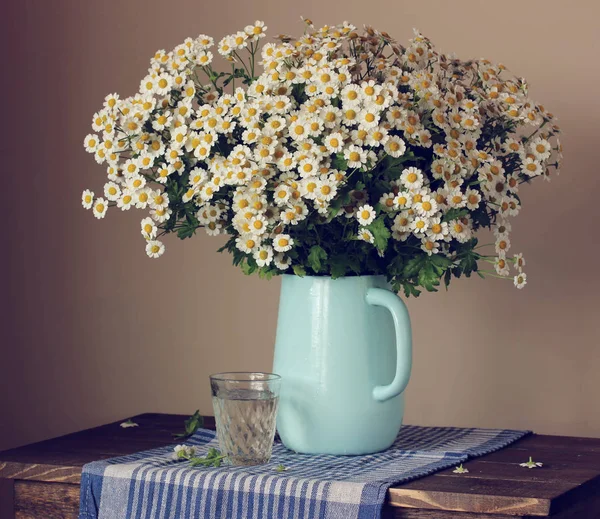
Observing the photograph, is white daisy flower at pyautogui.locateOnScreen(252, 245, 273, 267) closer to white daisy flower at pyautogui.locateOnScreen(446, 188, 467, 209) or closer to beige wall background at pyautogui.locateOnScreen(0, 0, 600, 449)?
white daisy flower at pyautogui.locateOnScreen(446, 188, 467, 209)

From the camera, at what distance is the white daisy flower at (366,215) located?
3.81 ft

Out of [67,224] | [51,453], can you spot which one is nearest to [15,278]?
[67,224]

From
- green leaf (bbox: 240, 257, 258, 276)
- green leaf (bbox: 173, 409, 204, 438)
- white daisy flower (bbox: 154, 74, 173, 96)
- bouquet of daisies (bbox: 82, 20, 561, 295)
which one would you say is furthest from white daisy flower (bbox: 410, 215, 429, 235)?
green leaf (bbox: 173, 409, 204, 438)

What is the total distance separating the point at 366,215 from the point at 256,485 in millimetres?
340

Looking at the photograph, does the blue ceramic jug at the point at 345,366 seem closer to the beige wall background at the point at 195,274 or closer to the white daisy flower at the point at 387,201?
the white daisy flower at the point at 387,201

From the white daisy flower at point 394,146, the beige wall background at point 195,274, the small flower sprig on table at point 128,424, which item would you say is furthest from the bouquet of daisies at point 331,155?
the beige wall background at point 195,274

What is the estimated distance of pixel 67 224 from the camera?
2104mm

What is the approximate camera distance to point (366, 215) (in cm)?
117

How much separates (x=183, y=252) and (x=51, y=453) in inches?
31.0

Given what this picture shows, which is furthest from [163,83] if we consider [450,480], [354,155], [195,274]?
[195,274]

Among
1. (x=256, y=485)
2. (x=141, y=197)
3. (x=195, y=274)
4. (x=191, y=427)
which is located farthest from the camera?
(x=195, y=274)

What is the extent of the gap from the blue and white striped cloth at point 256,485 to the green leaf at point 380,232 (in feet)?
0.89

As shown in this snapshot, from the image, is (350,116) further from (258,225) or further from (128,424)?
(128,424)

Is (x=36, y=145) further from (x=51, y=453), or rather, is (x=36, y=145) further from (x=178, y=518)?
(x=178, y=518)
